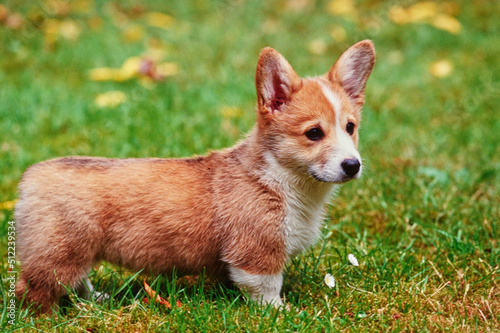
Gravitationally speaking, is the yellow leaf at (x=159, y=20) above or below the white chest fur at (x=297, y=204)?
above

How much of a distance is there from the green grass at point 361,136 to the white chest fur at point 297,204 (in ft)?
1.05

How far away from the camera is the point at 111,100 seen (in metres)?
7.02

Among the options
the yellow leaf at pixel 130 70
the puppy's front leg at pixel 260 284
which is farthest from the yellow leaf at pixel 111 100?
the puppy's front leg at pixel 260 284

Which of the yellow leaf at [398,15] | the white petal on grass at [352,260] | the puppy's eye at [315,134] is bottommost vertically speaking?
the white petal on grass at [352,260]

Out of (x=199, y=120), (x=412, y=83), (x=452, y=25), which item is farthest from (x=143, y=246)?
(x=452, y=25)

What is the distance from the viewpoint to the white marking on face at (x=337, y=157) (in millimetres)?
3266

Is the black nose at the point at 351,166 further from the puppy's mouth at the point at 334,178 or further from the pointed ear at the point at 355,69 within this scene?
the pointed ear at the point at 355,69

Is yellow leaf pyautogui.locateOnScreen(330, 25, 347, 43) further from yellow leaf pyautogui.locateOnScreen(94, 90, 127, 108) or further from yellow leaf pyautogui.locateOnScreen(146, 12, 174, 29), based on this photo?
yellow leaf pyautogui.locateOnScreen(94, 90, 127, 108)

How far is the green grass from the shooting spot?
3.28m

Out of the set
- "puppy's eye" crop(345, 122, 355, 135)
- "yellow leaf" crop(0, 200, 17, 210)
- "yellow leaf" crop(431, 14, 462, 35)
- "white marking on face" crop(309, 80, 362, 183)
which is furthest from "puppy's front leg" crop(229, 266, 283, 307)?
"yellow leaf" crop(431, 14, 462, 35)

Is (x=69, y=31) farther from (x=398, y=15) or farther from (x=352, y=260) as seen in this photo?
(x=352, y=260)

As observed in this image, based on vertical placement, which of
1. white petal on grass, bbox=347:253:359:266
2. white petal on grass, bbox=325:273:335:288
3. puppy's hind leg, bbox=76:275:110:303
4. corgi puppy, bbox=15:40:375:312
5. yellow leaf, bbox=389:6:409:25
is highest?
yellow leaf, bbox=389:6:409:25

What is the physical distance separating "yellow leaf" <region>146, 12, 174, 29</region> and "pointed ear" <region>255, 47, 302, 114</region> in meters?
7.81

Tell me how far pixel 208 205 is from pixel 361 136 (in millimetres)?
3137
